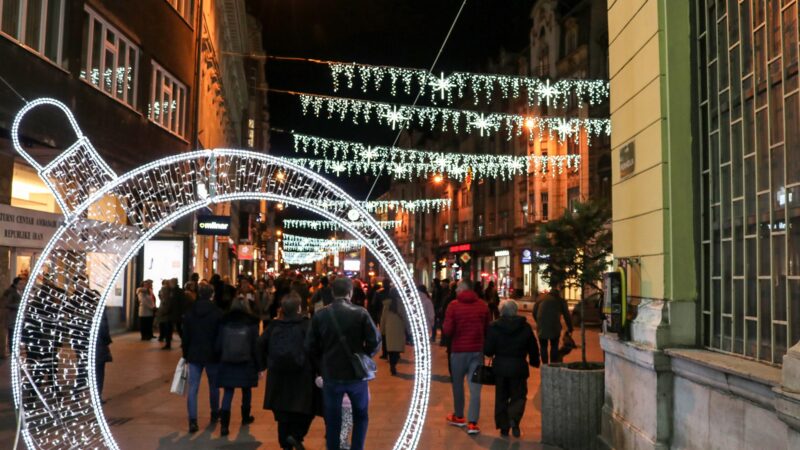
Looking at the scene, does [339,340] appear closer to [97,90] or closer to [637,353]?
[637,353]

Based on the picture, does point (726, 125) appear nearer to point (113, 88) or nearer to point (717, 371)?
point (717, 371)

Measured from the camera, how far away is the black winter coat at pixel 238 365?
9.45 m

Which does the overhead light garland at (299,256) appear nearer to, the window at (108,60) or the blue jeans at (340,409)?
the window at (108,60)

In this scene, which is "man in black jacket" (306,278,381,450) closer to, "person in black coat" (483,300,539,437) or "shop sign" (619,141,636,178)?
"person in black coat" (483,300,539,437)

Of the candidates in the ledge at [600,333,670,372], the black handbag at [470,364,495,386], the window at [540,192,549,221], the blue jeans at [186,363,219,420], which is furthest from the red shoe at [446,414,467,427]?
the window at [540,192,549,221]

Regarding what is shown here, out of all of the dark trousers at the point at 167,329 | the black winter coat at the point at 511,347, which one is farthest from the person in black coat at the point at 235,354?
the dark trousers at the point at 167,329

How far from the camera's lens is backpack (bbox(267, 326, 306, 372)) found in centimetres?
776

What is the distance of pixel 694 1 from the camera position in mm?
7410

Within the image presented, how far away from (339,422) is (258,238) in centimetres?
6337

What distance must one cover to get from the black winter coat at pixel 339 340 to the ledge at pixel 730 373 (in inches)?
107

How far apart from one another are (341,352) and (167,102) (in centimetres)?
1748

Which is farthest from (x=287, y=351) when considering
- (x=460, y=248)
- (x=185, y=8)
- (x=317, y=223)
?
(x=317, y=223)

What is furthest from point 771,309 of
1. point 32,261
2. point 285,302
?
point 32,261

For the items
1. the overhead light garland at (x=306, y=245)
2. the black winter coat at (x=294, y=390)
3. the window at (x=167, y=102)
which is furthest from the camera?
the overhead light garland at (x=306, y=245)
